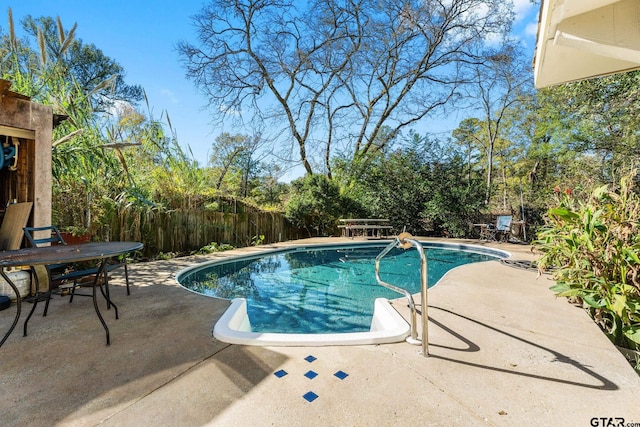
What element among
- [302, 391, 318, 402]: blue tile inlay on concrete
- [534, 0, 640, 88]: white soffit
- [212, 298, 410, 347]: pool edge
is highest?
[534, 0, 640, 88]: white soffit

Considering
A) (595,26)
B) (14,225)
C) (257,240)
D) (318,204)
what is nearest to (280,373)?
(595,26)

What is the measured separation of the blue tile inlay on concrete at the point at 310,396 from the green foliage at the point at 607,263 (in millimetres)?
2711

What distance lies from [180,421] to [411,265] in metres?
6.08

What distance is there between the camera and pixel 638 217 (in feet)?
9.92

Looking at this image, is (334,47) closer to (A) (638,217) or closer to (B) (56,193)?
(B) (56,193)

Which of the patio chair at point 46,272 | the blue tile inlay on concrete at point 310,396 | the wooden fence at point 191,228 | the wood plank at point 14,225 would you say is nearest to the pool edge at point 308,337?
the blue tile inlay on concrete at point 310,396

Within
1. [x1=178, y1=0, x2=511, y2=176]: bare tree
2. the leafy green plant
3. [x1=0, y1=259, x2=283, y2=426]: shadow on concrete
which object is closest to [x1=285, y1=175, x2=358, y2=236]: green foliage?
[x1=178, y1=0, x2=511, y2=176]: bare tree

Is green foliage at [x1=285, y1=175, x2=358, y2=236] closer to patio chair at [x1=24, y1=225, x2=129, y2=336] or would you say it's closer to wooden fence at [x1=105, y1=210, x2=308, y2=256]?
wooden fence at [x1=105, y1=210, x2=308, y2=256]

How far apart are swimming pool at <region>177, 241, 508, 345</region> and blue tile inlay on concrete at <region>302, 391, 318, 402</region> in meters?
0.60

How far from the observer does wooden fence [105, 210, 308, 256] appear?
632 cm

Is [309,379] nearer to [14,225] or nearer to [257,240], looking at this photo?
[14,225]

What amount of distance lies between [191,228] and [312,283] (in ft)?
13.8

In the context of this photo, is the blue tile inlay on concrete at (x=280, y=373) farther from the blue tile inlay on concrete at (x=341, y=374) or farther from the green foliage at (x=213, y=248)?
the green foliage at (x=213, y=248)

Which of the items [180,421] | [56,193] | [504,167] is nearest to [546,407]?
[180,421]
